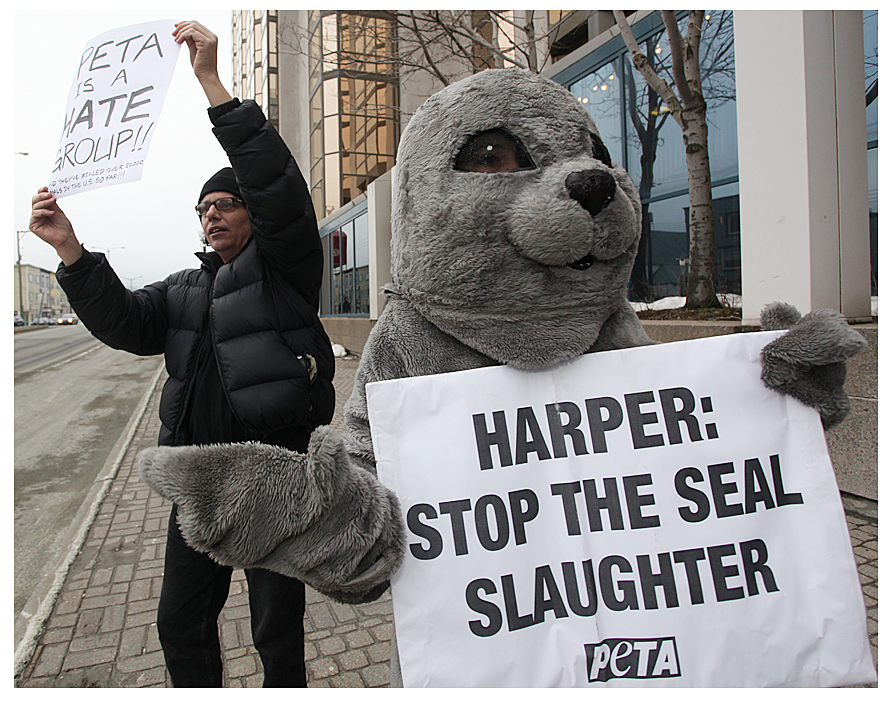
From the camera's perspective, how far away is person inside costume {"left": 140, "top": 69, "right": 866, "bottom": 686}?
1.11 m

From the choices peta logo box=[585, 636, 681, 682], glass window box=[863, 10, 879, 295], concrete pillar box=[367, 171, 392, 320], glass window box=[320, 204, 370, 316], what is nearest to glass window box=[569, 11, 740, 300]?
glass window box=[863, 10, 879, 295]

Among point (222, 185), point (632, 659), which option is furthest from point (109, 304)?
point (632, 659)

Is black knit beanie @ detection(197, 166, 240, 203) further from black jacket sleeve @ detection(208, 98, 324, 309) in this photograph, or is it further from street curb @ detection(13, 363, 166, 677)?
street curb @ detection(13, 363, 166, 677)

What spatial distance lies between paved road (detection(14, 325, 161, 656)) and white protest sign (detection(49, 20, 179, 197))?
2.56 m

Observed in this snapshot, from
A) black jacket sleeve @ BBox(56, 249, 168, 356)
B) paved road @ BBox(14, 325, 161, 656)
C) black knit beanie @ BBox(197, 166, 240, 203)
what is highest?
black knit beanie @ BBox(197, 166, 240, 203)

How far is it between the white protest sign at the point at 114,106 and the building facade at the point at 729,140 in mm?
4100

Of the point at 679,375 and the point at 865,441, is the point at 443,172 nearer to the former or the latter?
the point at 679,375

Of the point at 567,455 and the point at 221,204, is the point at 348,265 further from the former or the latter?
the point at 567,455

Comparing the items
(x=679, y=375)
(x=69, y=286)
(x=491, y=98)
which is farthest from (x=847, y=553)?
(x=69, y=286)

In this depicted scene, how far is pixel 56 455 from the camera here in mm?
6824

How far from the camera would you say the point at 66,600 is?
3.25 metres

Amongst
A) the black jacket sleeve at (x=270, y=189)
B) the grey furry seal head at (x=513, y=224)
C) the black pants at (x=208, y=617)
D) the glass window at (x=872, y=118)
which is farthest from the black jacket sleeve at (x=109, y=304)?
the glass window at (x=872, y=118)

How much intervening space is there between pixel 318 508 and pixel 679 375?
87cm

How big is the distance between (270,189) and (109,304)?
2.32 feet
